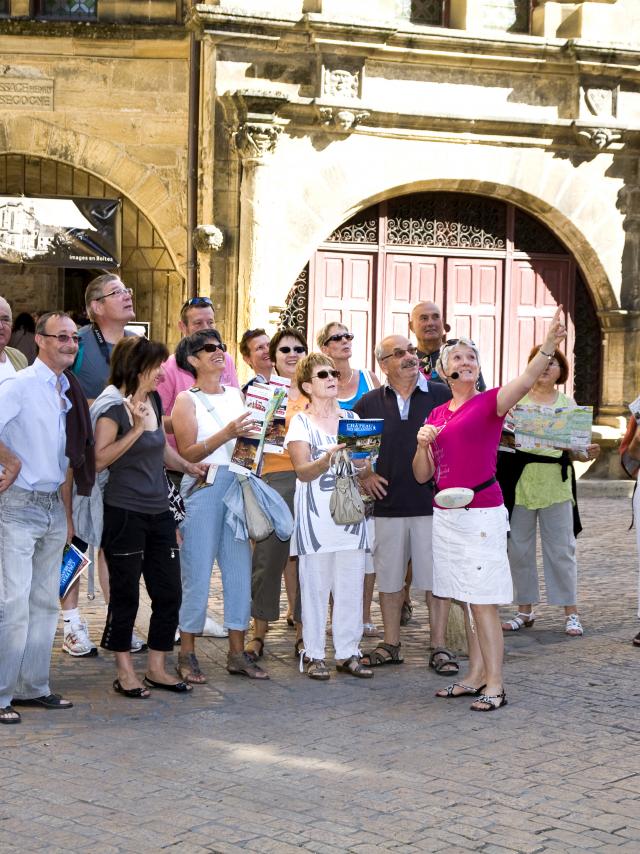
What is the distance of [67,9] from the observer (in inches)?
679

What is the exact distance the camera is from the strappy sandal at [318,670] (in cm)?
782

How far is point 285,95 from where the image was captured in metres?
16.0

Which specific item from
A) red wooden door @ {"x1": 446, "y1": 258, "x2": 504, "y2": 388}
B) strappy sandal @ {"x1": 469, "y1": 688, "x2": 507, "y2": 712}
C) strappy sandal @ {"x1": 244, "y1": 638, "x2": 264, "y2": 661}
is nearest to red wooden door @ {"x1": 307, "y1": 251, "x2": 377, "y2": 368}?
red wooden door @ {"x1": 446, "y1": 258, "x2": 504, "y2": 388}

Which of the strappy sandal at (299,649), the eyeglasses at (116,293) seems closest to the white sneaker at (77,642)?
the strappy sandal at (299,649)

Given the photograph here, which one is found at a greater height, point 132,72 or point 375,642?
point 132,72

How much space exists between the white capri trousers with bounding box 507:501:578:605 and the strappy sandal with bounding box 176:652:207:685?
103 inches

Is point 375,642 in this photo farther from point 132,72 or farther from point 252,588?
point 132,72

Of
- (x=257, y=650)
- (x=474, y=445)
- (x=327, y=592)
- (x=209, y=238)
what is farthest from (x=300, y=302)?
(x=474, y=445)

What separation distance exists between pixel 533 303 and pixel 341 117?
3.75 metres

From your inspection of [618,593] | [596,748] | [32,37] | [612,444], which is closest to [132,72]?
[32,37]

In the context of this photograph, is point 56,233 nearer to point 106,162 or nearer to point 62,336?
point 106,162

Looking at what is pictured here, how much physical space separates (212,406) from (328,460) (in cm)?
72

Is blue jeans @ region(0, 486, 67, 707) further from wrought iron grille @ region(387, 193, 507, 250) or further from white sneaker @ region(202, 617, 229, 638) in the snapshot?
wrought iron grille @ region(387, 193, 507, 250)

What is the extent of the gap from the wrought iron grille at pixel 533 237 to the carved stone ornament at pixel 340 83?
290 centimetres
